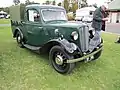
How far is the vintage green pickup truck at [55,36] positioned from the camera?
4.78 m

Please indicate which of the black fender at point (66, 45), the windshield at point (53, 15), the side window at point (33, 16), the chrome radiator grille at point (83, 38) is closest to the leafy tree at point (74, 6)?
the windshield at point (53, 15)

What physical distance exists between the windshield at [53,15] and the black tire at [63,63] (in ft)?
4.30

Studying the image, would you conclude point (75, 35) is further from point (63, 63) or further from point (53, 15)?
point (53, 15)

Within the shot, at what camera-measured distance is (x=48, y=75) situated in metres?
4.79

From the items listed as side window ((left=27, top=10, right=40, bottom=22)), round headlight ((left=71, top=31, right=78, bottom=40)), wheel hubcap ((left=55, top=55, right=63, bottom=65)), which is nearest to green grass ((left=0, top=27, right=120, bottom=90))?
wheel hubcap ((left=55, top=55, right=63, bottom=65))

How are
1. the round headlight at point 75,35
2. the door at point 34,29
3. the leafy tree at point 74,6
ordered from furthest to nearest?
1. the leafy tree at point 74,6
2. the door at point 34,29
3. the round headlight at point 75,35

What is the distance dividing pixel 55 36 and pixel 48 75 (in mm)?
1214

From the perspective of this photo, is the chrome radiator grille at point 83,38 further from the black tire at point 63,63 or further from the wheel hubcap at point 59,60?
the wheel hubcap at point 59,60

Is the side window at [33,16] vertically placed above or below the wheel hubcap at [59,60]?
above

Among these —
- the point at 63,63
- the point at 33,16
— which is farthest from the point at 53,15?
the point at 63,63

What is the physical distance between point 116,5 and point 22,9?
31.1m

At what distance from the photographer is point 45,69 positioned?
16.9ft

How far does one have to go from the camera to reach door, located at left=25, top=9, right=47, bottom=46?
575 cm

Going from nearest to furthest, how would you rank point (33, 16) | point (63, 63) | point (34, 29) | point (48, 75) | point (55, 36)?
point (48, 75) < point (63, 63) < point (55, 36) < point (34, 29) < point (33, 16)
